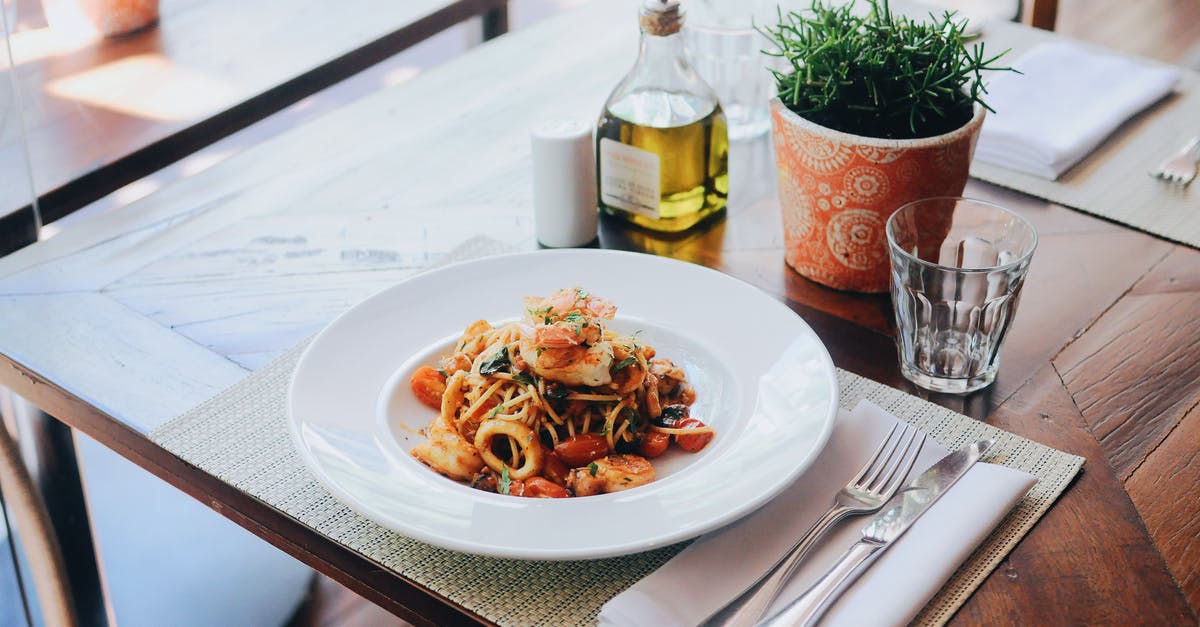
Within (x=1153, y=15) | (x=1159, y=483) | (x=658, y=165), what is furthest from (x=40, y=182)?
(x=1153, y=15)

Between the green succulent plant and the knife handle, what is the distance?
47 centimetres

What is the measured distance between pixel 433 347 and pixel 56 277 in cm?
49

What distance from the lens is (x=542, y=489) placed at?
2.91ft

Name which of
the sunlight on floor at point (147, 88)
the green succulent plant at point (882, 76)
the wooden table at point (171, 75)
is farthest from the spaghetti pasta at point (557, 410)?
the sunlight on floor at point (147, 88)

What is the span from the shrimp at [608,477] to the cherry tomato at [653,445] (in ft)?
0.12

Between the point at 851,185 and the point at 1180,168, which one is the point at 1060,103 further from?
the point at 851,185

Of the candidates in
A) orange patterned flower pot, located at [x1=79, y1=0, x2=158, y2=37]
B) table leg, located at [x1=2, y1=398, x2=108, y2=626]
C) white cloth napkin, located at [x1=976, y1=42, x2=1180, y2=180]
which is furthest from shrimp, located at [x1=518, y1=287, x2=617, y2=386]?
orange patterned flower pot, located at [x1=79, y1=0, x2=158, y2=37]

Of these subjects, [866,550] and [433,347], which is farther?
[433,347]

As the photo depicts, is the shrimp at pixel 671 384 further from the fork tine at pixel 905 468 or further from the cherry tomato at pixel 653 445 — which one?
the fork tine at pixel 905 468

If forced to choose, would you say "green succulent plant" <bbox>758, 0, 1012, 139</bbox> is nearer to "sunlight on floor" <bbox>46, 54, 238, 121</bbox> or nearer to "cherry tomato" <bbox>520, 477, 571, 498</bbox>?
"cherry tomato" <bbox>520, 477, 571, 498</bbox>

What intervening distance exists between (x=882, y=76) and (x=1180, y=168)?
49 cm

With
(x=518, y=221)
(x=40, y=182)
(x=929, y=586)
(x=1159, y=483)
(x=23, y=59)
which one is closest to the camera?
(x=929, y=586)

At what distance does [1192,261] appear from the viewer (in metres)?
1.24

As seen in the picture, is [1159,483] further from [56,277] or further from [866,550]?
[56,277]
